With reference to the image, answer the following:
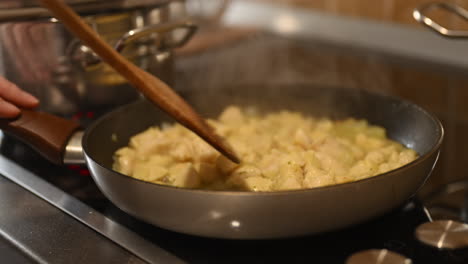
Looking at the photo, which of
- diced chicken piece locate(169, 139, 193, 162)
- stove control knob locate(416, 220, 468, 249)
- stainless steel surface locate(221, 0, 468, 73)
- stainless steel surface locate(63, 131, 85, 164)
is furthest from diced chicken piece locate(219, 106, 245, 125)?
stainless steel surface locate(221, 0, 468, 73)

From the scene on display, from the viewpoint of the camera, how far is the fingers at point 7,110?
35.6 inches

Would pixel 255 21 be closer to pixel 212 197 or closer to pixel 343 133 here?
pixel 343 133

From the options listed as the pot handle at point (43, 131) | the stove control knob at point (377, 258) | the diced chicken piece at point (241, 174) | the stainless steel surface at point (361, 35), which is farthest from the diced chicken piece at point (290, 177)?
the stainless steel surface at point (361, 35)

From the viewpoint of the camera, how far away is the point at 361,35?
1592mm

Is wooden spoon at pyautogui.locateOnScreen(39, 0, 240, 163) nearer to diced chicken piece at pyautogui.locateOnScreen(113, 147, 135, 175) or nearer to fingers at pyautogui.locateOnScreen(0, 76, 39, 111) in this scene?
diced chicken piece at pyautogui.locateOnScreen(113, 147, 135, 175)

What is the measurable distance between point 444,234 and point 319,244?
0.50 ft

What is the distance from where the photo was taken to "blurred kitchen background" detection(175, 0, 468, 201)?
4.71ft

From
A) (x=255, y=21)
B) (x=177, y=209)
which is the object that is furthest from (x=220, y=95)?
(x=255, y=21)

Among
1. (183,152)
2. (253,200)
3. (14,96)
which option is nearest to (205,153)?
(183,152)

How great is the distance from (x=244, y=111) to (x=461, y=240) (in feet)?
1.93

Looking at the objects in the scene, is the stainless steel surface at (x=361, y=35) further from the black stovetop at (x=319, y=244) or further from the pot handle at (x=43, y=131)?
the pot handle at (x=43, y=131)

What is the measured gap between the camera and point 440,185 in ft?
4.83

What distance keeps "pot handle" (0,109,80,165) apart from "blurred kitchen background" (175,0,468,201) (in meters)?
0.36

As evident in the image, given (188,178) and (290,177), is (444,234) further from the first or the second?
(188,178)
